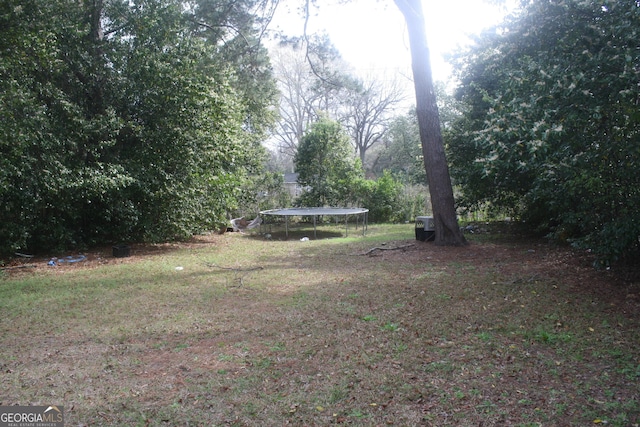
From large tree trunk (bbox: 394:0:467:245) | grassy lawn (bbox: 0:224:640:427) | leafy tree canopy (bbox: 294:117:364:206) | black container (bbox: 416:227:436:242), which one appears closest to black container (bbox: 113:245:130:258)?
grassy lawn (bbox: 0:224:640:427)

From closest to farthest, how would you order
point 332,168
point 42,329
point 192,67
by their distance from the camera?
point 42,329
point 192,67
point 332,168

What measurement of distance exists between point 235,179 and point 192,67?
2.88 meters

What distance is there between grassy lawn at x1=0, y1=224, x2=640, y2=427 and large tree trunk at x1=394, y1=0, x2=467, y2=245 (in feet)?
6.21

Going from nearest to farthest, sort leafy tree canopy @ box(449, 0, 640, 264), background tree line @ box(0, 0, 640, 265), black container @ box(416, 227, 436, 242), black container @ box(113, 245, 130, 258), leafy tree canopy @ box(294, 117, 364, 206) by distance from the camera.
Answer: leafy tree canopy @ box(449, 0, 640, 264)
background tree line @ box(0, 0, 640, 265)
black container @ box(113, 245, 130, 258)
black container @ box(416, 227, 436, 242)
leafy tree canopy @ box(294, 117, 364, 206)

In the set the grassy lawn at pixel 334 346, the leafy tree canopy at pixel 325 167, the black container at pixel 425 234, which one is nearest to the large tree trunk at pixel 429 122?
the black container at pixel 425 234

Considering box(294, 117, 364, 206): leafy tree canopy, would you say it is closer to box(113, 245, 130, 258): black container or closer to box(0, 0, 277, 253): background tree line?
box(0, 0, 277, 253): background tree line

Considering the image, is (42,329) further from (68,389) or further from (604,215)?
(604,215)

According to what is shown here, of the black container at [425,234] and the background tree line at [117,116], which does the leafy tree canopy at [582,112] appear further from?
the background tree line at [117,116]

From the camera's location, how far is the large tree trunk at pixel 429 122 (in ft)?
27.6

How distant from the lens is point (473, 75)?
909 centimetres

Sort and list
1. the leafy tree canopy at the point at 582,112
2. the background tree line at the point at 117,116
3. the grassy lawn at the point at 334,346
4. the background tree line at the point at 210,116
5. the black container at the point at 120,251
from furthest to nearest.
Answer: the black container at the point at 120,251, the background tree line at the point at 117,116, the background tree line at the point at 210,116, the leafy tree canopy at the point at 582,112, the grassy lawn at the point at 334,346

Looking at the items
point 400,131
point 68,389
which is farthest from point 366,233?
point 400,131

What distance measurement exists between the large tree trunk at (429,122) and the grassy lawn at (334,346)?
6.21ft

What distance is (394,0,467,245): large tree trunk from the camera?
27.6 ft
